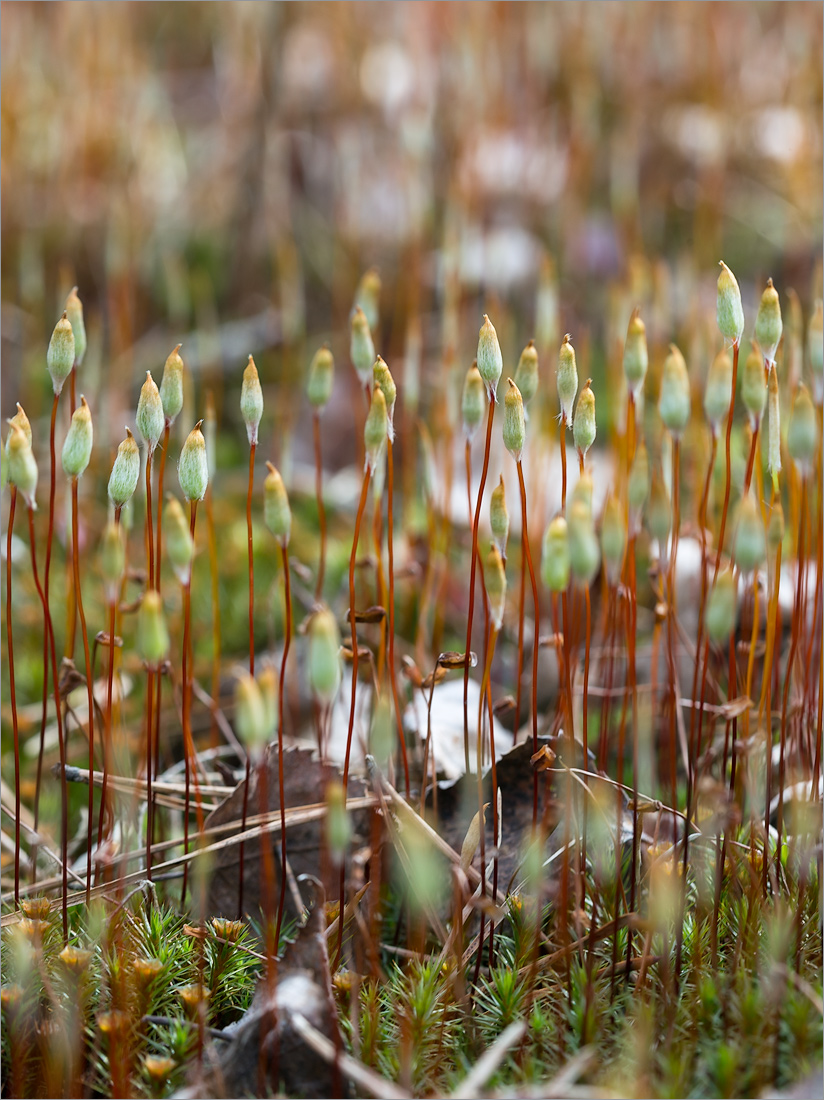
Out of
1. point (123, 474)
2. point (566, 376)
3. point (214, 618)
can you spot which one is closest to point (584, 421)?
point (566, 376)

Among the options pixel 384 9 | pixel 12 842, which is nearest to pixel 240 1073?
pixel 12 842

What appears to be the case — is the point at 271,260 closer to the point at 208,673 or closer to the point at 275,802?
the point at 208,673

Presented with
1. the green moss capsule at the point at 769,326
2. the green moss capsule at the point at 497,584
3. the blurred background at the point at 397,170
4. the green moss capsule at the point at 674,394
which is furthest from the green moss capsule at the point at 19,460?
the blurred background at the point at 397,170

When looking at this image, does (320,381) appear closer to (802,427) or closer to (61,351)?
(61,351)

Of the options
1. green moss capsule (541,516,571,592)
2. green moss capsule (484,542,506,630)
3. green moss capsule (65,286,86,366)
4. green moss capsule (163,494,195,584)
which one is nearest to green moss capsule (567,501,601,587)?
green moss capsule (541,516,571,592)

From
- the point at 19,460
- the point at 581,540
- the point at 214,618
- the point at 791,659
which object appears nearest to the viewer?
the point at 581,540

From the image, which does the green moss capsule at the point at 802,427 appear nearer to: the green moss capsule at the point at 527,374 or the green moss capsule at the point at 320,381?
the green moss capsule at the point at 527,374
